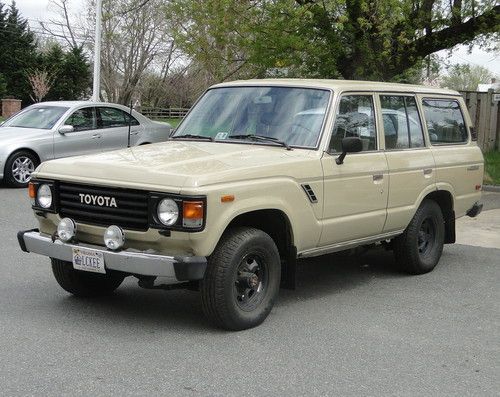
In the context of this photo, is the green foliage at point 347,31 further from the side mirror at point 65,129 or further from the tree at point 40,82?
the tree at point 40,82

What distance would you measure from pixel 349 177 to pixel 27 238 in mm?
2683

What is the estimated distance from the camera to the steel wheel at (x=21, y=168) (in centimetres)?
1332

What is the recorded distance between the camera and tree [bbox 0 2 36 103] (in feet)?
160

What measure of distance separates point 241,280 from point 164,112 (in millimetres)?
47424

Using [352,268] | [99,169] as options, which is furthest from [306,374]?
[352,268]

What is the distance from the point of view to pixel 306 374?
457 cm

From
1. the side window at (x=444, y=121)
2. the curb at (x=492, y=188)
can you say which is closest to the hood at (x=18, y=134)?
the side window at (x=444, y=121)

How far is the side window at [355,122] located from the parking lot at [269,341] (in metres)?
1.40

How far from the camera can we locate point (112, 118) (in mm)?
14742

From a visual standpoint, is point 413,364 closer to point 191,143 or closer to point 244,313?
point 244,313

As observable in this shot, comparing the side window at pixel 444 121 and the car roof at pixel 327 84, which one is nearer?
the car roof at pixel 327 84

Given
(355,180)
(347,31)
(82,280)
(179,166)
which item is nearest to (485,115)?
(347,31)

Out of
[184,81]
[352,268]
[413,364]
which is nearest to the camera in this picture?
[413,364]

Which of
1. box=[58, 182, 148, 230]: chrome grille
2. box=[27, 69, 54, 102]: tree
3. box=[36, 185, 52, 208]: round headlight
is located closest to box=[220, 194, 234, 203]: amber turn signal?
box=[58, 182, 148, 230]: chrome grille
